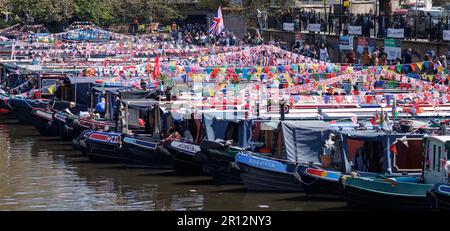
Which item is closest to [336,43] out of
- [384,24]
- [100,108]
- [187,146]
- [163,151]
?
[384,24]

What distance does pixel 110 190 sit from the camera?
30750 mm

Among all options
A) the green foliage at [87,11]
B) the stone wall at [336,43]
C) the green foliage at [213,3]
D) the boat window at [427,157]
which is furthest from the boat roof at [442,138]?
the green foliage at [87,11]

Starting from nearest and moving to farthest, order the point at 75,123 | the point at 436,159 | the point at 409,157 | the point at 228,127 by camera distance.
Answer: the point at 436,159 → the point at 409,157 → the point at 228,127 → the point at 75,123

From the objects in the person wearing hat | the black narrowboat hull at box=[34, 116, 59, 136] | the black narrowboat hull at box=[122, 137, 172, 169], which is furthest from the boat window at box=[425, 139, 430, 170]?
the black narrowboat hull at box=[34, 116, 59, 136]

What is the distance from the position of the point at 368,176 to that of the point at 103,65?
30178mm

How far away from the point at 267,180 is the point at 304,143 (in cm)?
124

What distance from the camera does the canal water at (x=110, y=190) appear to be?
28.0 meters

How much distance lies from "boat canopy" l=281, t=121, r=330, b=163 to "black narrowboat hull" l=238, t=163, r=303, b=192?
513mm

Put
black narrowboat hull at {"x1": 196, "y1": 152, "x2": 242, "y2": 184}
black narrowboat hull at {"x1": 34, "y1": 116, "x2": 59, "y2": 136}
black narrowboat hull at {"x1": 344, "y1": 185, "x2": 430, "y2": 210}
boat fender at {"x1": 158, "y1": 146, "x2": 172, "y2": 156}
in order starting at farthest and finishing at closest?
1. black narrowboat hull at {"x1": 34, "y1": 116, "x2": 59, "y2": 136}
2. boat fender at {"x1": 158, "y1": 146, "x2": 172, "y2": 156}
3. black narrowboat hull at {"x1": 196, "y1": 152, "x2": 242, "y2": 184}
4. black narrowboat hull at {"x1": 344, "y1": 185, "x2": 430, "y2": 210}

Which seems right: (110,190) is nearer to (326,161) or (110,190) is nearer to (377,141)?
(326,161)

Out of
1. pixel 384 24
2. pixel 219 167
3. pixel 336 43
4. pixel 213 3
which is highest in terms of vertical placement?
pixel 213 3

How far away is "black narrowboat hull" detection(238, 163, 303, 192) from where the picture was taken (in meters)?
28.4

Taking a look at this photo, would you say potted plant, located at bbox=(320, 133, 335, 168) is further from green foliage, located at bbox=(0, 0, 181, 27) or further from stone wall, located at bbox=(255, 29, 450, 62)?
green foliage, located at bbox=(0, 0, 181, 27)

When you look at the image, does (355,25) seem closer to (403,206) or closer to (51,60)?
(51,60)
